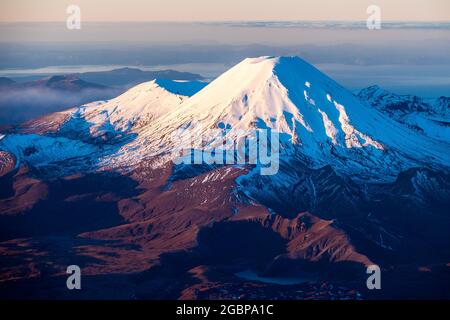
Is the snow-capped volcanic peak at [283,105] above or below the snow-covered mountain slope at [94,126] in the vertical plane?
above

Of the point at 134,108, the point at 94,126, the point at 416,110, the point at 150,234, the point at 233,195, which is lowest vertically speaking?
the point at 150,234

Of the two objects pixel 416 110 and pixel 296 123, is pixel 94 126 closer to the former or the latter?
pixel 296 123

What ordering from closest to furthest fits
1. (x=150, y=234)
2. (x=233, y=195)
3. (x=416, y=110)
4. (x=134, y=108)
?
(x=150, y=234), (x=233, y=195), (x=134, y=108), (x=416, y=110)

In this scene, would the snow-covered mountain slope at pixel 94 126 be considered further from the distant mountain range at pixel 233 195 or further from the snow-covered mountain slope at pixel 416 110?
the snow-covered mountain slope at pixel 416 110

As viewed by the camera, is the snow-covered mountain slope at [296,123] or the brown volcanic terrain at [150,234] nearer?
the brown volcanic terrain at [150,234]

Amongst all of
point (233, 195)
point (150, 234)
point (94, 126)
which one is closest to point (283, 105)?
point (233, 195)

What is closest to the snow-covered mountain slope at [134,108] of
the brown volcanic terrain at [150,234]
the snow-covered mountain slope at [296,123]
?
the snow-covered mountain slope at [296,123]

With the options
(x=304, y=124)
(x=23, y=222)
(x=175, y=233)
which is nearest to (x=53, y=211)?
(x=23, y=222)

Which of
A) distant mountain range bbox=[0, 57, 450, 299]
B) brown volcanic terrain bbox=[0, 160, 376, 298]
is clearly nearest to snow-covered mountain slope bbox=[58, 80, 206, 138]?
distant mountain range bbox=[0, 57, 450, 299]
